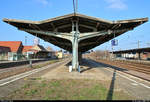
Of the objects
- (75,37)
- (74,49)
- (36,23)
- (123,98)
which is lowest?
(123,98)

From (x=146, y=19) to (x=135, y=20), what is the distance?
1.05m

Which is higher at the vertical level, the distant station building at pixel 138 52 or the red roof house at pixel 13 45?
the red roof house at pixel 13 45

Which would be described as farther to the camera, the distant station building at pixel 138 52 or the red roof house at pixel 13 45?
the red roof house at pixel 13 45

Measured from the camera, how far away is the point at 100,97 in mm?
5797

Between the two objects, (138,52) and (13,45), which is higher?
(13,45)

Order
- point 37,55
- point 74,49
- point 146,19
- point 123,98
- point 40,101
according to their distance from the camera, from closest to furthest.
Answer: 1. point 40,101
2. point 123,98
3. point 146,19
4. point 74,49
5. point 37,55

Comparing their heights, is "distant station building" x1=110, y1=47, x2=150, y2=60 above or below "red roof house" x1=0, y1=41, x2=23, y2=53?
below

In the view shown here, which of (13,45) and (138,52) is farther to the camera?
(13,45)

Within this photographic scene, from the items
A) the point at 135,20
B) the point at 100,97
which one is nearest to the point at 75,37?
the point at 135,20

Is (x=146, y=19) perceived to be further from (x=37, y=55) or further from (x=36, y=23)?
(x=37, y=55)

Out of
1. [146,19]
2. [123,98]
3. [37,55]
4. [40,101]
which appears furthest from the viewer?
[37,55]

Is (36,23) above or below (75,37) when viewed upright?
above

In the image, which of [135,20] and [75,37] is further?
[75,37]

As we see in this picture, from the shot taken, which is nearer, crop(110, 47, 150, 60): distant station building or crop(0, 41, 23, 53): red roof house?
crop(110, 47, 150, 60): distant station building
